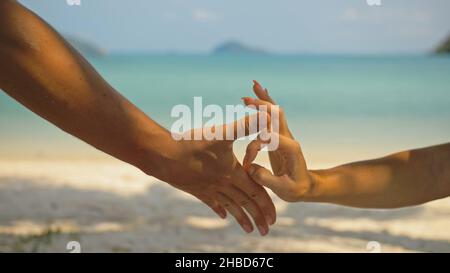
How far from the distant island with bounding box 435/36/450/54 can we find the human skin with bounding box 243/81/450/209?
30.2 ft

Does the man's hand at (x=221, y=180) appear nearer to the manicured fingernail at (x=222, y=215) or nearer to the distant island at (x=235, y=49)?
the manicured fingernail at (x=222, y=215)

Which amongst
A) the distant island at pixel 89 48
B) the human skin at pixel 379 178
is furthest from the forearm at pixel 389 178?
the distant island at pixel 89 48

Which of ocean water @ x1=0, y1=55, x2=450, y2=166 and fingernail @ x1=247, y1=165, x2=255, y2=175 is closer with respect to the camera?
fingernail @ x1=247, y1=165, x2=255, y2=175

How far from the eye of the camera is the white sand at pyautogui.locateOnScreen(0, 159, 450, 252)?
10.0 ft

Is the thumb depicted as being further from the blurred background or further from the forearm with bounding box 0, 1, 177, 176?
the blurred background

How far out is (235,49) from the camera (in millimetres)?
11695

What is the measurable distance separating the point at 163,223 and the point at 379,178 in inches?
70.7

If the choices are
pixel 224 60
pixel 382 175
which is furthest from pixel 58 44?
pixel 224 60

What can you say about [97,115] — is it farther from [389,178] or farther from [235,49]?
[235,49]

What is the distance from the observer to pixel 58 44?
1442mm

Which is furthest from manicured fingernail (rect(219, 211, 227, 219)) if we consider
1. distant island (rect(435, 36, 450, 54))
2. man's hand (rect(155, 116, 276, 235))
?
distant island (rect(435, 36, 450, 54))

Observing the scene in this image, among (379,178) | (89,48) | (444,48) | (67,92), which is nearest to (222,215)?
(379,178)
